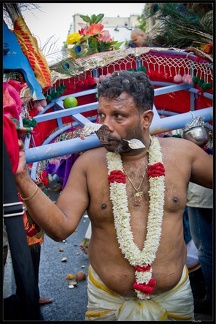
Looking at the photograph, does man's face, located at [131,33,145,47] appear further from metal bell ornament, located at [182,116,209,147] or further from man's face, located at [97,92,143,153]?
man's face, located at [97,92,143,153]

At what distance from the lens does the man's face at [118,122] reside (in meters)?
2.32

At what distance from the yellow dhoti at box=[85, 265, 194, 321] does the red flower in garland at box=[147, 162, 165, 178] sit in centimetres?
63

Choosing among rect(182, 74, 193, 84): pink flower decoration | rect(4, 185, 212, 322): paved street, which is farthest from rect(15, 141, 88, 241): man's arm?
rect(4, 185, 212, 322): paved street

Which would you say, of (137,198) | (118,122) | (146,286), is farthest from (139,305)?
(118,122)

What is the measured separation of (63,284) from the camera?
192 inches

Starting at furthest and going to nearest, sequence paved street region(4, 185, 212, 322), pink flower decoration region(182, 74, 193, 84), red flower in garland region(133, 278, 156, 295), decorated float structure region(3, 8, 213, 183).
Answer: paved street region(4, 185, 212, 322)
pink flower decoration region(182, 74, 193, 84)
decorated float structure region(3, 8, 213, 183)
red flower in garland region(133, 278, 156, 295)

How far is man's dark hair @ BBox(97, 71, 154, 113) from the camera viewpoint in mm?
2379

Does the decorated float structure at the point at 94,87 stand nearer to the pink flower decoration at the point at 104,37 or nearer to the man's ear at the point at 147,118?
the man's ear at the point at 147,118

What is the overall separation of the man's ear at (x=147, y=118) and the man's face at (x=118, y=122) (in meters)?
0.07

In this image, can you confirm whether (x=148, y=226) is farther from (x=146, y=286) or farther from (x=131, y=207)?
(x=146, y=286)

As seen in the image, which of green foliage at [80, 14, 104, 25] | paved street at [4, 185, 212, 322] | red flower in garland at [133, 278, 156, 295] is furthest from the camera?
green foliage at [80, 14, 104, 25]

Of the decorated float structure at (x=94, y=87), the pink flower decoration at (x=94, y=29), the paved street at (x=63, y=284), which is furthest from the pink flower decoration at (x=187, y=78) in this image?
the paved street at (x=63, y=284)

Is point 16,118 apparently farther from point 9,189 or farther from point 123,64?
point 123,64

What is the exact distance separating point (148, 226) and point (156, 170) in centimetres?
32
